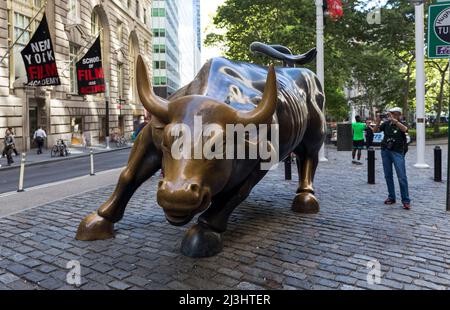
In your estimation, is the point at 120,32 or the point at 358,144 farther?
the point at 120,32

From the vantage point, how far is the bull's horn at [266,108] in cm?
359

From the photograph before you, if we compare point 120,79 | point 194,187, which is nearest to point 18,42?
point 120,79

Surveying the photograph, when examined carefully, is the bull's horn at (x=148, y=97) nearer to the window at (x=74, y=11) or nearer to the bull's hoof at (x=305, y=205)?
the bull's hoof at (x=305, y=205)

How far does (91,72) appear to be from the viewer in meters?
24.0

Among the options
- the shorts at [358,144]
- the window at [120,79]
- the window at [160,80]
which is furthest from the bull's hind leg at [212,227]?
the window at [160,80]

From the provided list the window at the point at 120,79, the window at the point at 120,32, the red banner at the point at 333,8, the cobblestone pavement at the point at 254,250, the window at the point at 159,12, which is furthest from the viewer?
the window at the point at 159,12

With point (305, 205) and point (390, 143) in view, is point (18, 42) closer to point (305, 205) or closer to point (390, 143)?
point (305, 205)

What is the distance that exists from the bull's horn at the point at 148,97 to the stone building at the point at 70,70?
1780 cm

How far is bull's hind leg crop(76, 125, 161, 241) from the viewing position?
4.86m

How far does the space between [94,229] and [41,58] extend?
1567cm

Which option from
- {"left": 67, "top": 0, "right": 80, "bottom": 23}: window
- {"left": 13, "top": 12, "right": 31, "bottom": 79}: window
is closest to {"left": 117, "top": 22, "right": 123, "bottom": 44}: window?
{"left": 67, "top": 0, "right": 80, "bottom": 23}: window

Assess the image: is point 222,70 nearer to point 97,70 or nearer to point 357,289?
point 357,289

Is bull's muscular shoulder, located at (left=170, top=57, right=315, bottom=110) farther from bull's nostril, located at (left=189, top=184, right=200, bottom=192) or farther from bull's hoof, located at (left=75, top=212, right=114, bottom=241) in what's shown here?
bull's hoof, located at (left=75, top=212, right=114, bottom=241)

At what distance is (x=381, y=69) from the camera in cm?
2312
